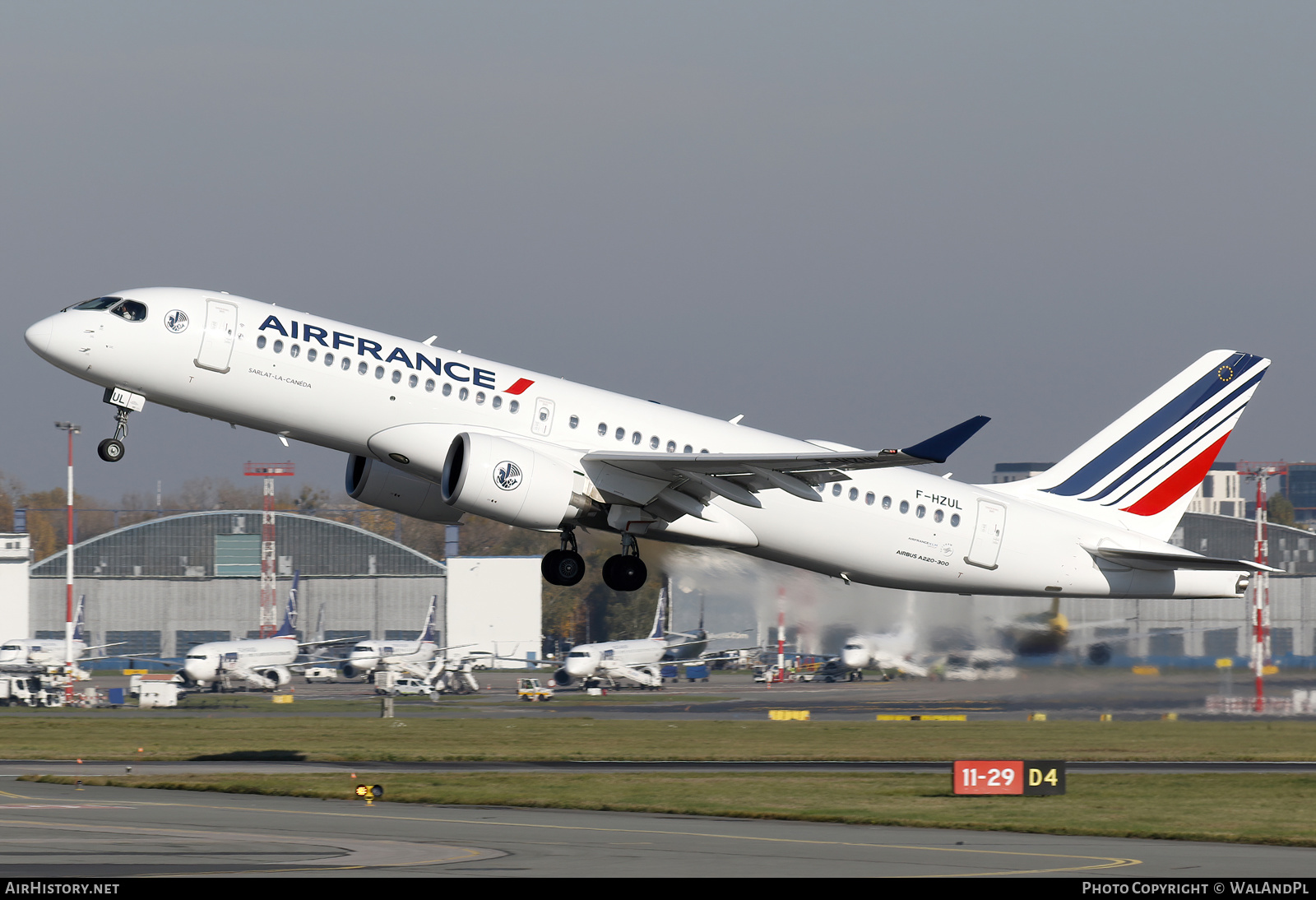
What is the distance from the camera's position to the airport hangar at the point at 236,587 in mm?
120750

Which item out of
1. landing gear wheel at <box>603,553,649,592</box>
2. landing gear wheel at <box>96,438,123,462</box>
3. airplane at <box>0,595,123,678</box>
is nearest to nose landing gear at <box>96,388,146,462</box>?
landing gear wheel at <box>96,438,123,462</box>

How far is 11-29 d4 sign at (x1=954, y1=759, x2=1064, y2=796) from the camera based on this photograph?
119ft

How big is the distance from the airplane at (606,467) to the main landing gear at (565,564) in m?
0.08

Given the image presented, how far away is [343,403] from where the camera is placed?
111 feet

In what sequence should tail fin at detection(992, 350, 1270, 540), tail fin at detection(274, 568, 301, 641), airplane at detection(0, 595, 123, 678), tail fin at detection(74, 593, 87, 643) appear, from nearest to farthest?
tail fin at detection(992, 350, 1270, 540) → airplane at detection(0, 595, 123, 678) → tail fin at detection(274, 568, 301, 641) → tail fin at detection(74, 593, 87, 643)

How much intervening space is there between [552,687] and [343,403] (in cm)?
6189

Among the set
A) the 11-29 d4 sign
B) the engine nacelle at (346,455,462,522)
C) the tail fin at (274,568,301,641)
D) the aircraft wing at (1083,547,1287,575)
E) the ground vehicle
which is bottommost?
the ground vehicle

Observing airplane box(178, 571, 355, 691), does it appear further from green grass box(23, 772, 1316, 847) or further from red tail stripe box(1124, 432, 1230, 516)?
red tail stripe box(1124, 432, 1230, 516)

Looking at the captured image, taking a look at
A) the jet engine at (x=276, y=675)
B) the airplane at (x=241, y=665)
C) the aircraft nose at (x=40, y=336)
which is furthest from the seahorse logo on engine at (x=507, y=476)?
the jet engine at (x=276, y=675)

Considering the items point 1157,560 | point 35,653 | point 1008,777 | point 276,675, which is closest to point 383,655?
point 276,675

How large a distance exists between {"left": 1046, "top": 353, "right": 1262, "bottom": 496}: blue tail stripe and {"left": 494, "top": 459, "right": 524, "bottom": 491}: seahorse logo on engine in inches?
635
